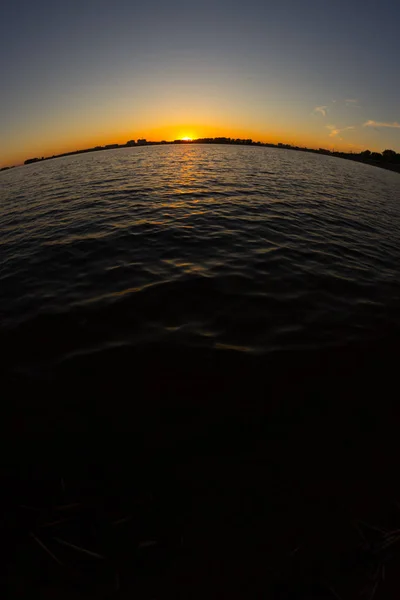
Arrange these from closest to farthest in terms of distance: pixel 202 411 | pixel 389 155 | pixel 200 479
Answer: pixel 200 479
pixel 202 411
pixel 389 155

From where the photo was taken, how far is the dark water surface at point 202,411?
2785 mm

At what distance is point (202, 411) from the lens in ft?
13.8

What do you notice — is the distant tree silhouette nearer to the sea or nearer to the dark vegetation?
the sea

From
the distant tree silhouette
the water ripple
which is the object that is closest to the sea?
the water ripple

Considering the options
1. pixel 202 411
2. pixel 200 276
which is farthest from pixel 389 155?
pixel 202 411

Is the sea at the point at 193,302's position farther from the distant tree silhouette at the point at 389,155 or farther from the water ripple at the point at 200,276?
the distant tree silhouette at the point at 389,155

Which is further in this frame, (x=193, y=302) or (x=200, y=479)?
(x=193, y=302)

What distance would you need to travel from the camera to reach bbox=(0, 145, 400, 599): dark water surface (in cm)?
279

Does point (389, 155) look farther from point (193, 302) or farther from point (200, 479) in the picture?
point (200, 479)

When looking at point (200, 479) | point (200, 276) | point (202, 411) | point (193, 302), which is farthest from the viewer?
point (200, 276)

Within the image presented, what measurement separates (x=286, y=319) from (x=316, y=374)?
5.57 ft

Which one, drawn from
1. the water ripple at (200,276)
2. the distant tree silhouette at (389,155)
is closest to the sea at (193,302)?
the water ripple at (200,276)

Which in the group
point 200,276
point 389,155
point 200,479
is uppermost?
point 389,155

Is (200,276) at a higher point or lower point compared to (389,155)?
lower
